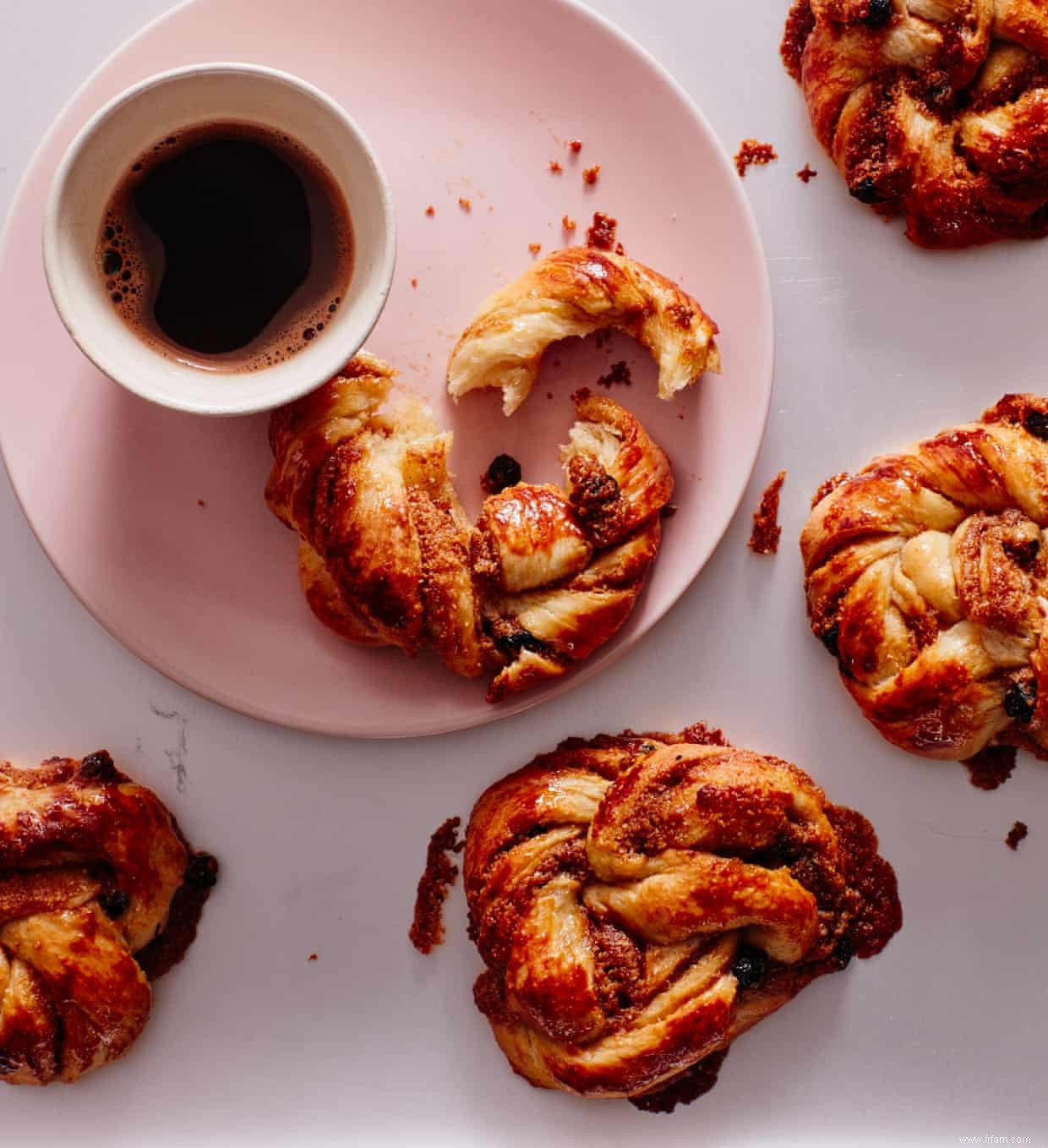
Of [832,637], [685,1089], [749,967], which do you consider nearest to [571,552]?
[832,637]

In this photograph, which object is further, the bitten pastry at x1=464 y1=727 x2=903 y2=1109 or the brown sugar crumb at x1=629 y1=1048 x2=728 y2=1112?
the brown sugar crumb at x1=629 y1=1048 x2=728 y2=1112

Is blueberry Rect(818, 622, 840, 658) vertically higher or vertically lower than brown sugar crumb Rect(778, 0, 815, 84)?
lower

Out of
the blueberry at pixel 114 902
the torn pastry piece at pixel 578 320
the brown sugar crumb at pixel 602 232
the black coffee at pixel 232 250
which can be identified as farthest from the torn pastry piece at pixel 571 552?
the blueberry at pixel 114 902

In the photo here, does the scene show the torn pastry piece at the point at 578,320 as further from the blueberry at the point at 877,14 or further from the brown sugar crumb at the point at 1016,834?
the brown sugar crumb at the point at 1016,834

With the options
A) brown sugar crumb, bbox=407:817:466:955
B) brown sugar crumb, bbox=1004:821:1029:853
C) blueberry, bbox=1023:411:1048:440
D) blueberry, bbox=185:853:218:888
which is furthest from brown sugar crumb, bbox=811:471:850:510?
blueberry, bbox=185:853:218:888

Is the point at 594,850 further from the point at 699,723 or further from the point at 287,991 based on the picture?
the point at 287,991

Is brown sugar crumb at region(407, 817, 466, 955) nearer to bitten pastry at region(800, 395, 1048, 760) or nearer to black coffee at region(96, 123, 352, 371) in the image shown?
bitten pastry at region(800, 395, 1048, 760)

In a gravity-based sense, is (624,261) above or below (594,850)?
above

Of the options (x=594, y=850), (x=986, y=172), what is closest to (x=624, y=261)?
(x=986, y=172)
